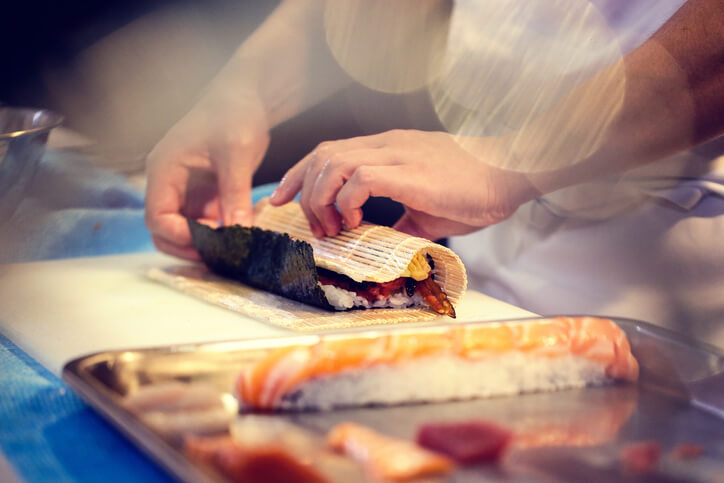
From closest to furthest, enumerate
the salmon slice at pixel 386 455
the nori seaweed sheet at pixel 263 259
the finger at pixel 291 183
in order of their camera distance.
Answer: the salmon slice at pixel 386 455 → the nori seaweed sheet at pixel 263 259 → the finger at pixel 291 183

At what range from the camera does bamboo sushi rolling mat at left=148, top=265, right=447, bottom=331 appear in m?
1.27

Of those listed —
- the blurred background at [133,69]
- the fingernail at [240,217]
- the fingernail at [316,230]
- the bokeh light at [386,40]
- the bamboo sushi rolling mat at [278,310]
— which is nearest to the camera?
the bamboo sushi rolling mat at [278,310]

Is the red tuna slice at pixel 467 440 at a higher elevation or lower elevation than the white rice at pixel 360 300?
lower

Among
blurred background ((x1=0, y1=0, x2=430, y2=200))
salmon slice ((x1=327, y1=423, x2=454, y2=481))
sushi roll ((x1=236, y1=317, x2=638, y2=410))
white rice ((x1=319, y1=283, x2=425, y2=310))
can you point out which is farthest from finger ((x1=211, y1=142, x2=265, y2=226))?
salmon slice ((x1=327, y1=423, x2=454, y2=481))

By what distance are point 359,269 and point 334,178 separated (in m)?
0.24

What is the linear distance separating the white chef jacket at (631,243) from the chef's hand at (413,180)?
27 cm

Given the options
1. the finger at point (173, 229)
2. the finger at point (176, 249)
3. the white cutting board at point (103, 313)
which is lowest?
the white cutting board at point (103, 313)

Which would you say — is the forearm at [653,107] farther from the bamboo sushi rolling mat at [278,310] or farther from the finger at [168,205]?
the finger at [168,205]

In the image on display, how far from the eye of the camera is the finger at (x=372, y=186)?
55.9 inches

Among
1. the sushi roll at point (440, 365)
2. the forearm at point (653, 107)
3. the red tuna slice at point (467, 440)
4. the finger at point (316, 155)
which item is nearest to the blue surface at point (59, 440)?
the sushi roll at point (440, 365)

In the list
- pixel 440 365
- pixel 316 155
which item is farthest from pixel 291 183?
pixel 440 365

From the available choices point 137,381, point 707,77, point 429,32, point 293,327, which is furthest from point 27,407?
point 429,32

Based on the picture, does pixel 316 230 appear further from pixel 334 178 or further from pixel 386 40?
pixel 386 40

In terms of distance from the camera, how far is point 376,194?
143cm
